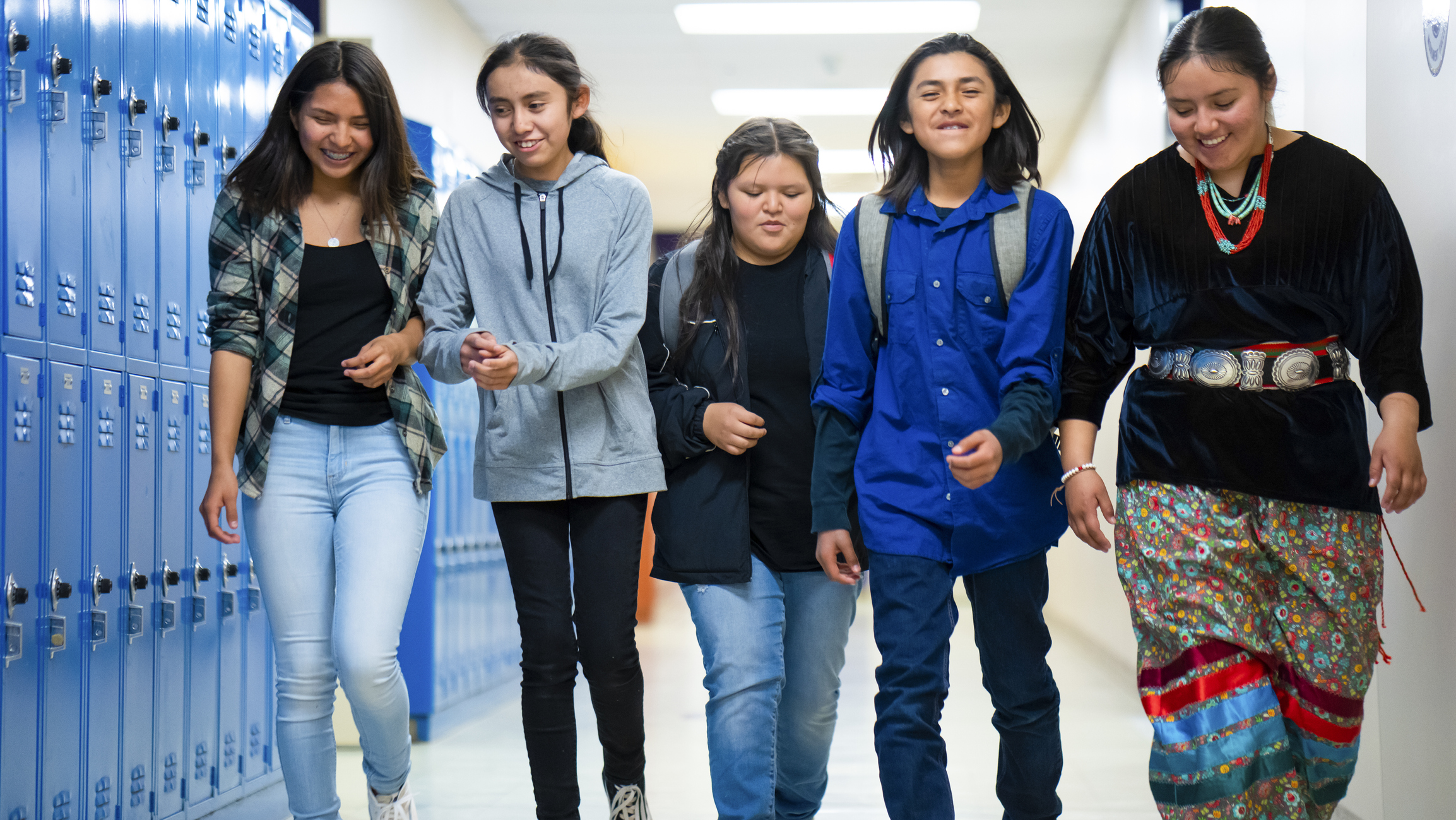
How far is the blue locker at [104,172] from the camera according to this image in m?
2.52

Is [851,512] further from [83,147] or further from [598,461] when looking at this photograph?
[83,147]

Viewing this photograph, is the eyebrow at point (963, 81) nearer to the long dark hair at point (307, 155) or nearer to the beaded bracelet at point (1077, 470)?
the beaded bracelet at point (1077, 470)

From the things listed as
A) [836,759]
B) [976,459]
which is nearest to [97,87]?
[976,459]

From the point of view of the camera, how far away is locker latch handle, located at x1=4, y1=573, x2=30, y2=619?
224 centimetres

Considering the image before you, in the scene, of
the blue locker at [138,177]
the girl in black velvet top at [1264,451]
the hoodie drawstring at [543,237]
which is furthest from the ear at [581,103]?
the blue locker at [138,177]

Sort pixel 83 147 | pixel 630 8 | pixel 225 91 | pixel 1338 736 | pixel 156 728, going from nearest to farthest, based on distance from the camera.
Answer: pixel 1338 736, pixel 83 147, pixel 156 728, pixel 225 91, pixel 630 8

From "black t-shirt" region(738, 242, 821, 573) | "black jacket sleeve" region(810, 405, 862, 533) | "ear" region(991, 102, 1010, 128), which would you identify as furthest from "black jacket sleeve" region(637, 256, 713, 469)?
"ear" region(991, 102, 1010, 128)

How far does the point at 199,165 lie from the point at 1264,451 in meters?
2.53

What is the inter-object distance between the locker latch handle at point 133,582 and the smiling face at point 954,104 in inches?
76.6

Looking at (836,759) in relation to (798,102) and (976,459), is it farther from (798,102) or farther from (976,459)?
(798,102)

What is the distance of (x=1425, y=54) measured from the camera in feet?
7.36

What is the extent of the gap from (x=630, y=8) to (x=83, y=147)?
427cm

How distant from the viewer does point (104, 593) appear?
8.48 ft

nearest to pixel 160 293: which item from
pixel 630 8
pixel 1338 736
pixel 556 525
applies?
pixel 556 525
